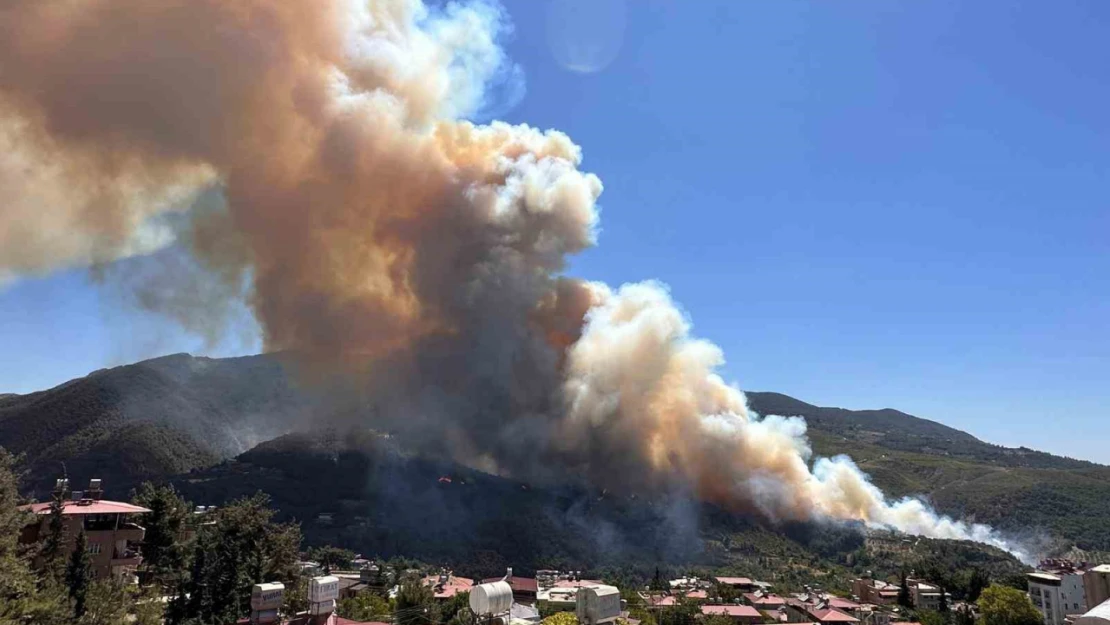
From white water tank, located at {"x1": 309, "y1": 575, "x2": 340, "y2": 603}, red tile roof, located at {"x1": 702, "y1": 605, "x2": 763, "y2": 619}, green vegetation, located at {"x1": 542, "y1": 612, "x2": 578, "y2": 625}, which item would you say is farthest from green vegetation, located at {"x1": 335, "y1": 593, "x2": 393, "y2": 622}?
red tile roof, located at {"x1": 702, "y1": 605, "x2": 763, "y2": 619}

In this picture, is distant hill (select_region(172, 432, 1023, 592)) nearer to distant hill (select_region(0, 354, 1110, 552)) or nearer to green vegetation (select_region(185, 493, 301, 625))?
distant hill (select_region(0, 354, 1110, 552))

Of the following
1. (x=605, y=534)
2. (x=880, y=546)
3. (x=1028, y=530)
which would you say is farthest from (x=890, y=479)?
(x=605, y=534)

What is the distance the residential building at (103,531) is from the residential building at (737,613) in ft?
150

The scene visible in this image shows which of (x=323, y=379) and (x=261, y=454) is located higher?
(x=323, y=379)

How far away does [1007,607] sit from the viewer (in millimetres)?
61062

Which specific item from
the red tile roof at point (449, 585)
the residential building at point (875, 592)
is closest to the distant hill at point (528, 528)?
the residential building at point (875, 592)

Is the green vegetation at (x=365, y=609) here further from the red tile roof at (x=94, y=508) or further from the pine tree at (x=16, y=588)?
the pine tree at (x=16, y=588)

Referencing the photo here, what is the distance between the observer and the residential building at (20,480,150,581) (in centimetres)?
4153

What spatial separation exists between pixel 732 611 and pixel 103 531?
5186 centimetres

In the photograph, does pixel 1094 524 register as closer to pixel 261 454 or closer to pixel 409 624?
pixel 409 624

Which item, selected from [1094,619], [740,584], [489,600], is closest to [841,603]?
[740,584]

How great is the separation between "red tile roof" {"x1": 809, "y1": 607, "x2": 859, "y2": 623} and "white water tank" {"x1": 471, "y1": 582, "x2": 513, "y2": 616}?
49.5 m

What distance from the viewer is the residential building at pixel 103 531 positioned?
136ft

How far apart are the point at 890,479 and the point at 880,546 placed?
81.8 m
